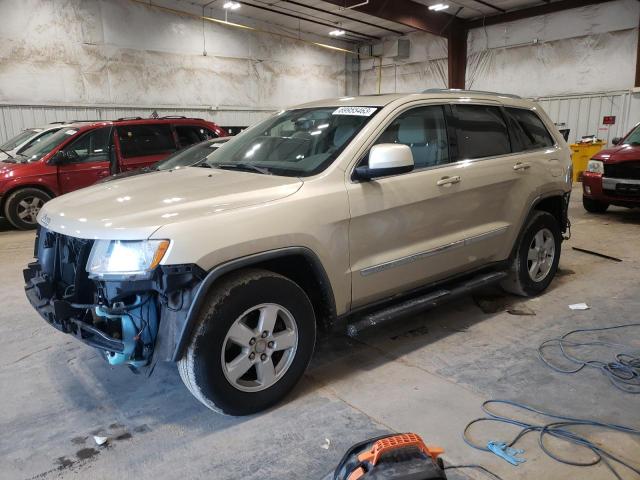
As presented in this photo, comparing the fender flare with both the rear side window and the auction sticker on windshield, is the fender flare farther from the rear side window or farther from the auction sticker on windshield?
the rear side window

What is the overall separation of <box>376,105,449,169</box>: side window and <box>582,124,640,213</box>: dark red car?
5636 mm

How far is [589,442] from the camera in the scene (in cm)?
245

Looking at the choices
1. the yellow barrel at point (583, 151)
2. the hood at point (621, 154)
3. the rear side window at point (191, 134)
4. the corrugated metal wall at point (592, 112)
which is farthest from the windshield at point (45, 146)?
the corrugated metal wall at point (592, 112)

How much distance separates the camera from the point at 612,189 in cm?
789

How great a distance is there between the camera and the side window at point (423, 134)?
3.28 meters

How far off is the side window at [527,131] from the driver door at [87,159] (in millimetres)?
6353

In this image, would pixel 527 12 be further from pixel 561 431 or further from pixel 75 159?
pixel 561 431

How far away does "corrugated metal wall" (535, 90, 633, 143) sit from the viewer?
13312 mm

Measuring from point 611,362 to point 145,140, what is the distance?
291 inches

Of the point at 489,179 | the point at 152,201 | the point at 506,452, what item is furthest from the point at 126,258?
the point at 489,179

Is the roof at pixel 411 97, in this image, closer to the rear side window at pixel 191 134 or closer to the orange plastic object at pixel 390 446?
the orange plastic object at pixel 390 446

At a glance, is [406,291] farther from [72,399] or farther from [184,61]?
[184,61]

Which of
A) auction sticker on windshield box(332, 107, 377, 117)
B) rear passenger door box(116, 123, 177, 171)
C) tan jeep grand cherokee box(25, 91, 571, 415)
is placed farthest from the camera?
rear passenger door box(116, 123, 177, 171)

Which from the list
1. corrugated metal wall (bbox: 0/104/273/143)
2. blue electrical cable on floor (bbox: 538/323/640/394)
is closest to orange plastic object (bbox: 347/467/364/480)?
blue electrical cable on floor (bbox: 538/323/640/394)
